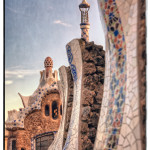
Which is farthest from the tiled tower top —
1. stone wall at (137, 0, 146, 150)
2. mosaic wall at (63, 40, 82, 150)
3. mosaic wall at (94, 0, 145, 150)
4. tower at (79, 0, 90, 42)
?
stone wall at (137, 0, 146, 150)

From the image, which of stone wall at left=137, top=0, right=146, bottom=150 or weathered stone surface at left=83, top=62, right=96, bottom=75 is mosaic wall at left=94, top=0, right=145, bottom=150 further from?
weathered stone surface at left=83, top=62, right=96, bottom=75

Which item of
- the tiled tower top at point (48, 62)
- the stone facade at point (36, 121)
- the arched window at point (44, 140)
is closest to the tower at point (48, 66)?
the tiled tower top at point (48, 62)

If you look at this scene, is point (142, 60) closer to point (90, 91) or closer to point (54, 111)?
point (90, 91)

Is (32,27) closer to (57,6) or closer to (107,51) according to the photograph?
(57,6)

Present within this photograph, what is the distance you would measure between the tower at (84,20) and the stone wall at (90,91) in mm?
5789

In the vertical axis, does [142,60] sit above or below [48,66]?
below

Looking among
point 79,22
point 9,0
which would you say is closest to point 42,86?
point 79,22

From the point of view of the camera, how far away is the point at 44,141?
11734mm

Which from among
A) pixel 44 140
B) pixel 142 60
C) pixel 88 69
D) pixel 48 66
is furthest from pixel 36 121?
pixel 142 60

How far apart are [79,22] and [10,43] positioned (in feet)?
6.98

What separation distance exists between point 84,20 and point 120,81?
805cm

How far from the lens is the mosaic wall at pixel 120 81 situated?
2762 mm

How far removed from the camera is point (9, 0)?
34.6ft

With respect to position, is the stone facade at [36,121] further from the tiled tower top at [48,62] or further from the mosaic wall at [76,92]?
the mosaic wall at [76,92]
